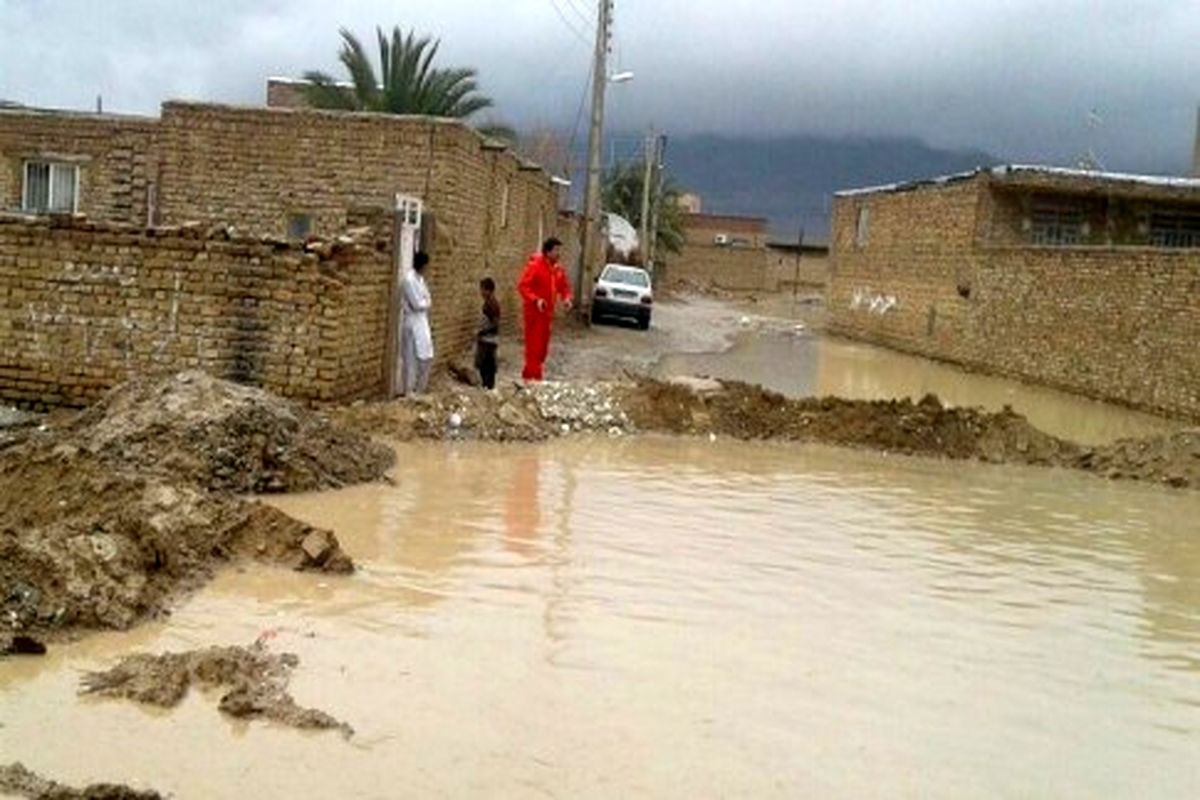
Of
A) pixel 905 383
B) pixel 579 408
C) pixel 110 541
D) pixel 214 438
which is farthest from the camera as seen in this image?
pixel 905 383

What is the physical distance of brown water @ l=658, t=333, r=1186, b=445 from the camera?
65.1 feet

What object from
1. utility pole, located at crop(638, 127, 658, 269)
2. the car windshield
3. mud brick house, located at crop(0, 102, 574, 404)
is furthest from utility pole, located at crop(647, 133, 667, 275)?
mud brick house, located at crop(0, 102, 574, 404)

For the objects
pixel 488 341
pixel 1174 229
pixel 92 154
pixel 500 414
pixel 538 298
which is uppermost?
pixel 1174 229

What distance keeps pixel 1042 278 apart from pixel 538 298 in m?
14.7

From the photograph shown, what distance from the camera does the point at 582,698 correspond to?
5.57 meters

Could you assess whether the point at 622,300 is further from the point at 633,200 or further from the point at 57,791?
the point at 633,200

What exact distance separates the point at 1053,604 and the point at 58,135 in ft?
55.2

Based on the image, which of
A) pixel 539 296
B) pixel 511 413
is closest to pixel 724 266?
pixel 539 296

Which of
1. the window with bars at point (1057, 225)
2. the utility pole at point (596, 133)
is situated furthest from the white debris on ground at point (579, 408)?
the window with bars at point (1057, 225)

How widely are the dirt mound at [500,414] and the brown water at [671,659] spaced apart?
1743mm

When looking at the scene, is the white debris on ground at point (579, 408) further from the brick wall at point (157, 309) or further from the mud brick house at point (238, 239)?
the brick wall at point (157, 309)

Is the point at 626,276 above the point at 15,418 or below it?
above

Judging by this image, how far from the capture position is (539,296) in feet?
50.2

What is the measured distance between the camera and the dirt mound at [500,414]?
12312mm
